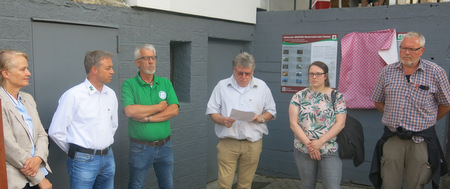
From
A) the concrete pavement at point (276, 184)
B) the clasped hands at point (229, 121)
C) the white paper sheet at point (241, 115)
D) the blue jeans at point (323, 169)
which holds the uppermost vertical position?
the white paper sheet at point (241, 115)

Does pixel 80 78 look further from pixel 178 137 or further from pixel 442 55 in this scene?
pixel 442 55

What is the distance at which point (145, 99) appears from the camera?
12.7 feet

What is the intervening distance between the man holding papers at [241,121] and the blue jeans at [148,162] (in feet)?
1.76

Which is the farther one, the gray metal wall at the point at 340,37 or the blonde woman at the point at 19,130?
the gray metal wall at the point at 340,37

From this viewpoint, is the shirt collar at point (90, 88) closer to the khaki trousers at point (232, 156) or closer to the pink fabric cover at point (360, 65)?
the khaki trousers at point (232, 156)

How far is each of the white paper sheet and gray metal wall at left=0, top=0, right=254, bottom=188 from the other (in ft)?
4.50

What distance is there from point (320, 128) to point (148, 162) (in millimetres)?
1647

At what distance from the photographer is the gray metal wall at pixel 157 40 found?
3.48 meters

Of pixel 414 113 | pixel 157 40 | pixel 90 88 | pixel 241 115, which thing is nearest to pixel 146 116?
pixel 90 88

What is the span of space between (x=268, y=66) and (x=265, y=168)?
1632mm

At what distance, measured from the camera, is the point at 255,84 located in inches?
164

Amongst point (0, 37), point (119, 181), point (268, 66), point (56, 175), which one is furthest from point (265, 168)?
point (0, 37)

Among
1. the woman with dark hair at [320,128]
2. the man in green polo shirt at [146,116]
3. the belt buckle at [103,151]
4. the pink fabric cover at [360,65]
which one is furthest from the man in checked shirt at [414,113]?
the belt buckle at [103,151]

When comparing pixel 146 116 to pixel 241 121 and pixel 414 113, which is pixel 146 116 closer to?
pixel 241 121
